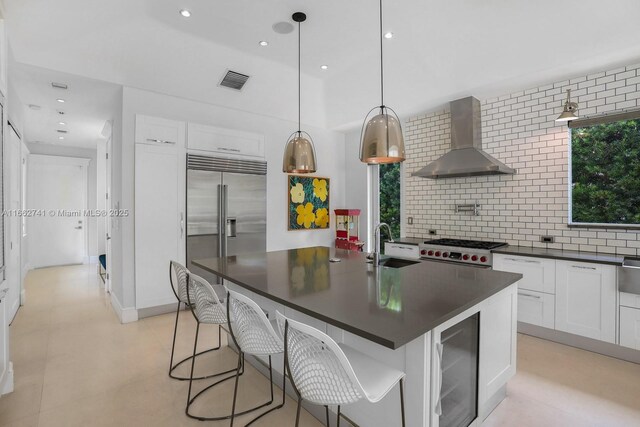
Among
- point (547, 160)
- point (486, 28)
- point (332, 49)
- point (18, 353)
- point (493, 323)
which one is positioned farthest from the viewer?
point (332, 49)

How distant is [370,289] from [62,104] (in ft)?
16.2

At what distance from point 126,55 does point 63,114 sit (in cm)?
220

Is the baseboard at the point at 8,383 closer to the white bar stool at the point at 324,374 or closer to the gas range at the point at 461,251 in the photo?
the white bar stool at the point at 324,374

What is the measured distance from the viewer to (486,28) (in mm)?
3299

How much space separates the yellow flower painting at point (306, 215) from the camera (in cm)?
535

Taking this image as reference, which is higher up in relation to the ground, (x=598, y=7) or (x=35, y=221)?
(x=598, y=7)

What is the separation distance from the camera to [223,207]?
439 cm

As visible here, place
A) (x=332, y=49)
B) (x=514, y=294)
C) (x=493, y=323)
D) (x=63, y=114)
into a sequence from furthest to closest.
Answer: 1. (x=63, y=114)
2. (x=332, y=49)
3. (x=514, y=294)
4. (x=493, y=323)

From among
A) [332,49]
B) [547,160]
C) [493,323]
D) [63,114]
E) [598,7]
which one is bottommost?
[493,323]

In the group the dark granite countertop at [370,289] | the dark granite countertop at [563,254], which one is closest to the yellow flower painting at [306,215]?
the dark granite countertop at [370,289]

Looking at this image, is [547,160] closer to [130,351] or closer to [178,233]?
[178,233]

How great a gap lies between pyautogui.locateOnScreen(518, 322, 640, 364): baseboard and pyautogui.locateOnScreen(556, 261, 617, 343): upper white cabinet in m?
0.10

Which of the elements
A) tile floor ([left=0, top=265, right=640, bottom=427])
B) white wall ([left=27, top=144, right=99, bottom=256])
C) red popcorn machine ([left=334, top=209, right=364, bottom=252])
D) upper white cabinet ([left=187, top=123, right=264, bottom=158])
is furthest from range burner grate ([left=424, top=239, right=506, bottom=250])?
white wall ([left=27, top=144, right=99, bottom=256])

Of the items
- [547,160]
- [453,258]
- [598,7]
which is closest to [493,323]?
[453,258]
